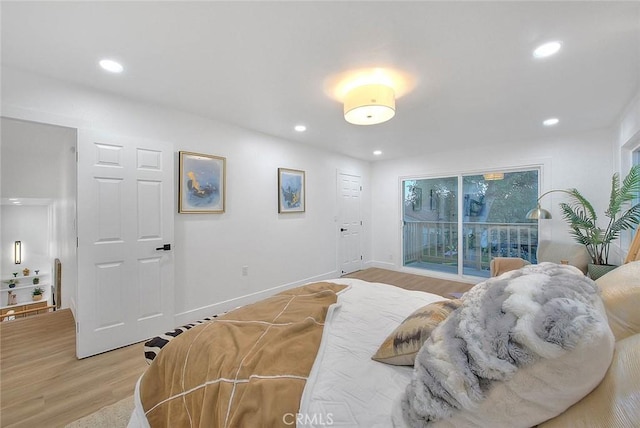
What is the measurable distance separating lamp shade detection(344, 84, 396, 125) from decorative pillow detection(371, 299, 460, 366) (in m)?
1.67

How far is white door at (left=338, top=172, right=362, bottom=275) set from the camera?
16.5 ft

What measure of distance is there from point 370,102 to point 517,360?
1.96 metres

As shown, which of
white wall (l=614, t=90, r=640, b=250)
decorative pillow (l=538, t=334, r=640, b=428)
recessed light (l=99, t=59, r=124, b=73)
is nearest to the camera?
decorative pillow (l=538, t=334, r=640, b=428)

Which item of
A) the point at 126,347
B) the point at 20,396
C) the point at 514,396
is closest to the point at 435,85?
the point at 514,396

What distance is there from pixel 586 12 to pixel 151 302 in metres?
4.00

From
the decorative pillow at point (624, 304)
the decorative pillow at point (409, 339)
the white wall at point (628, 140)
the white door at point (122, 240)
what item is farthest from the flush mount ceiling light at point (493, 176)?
the white door at point (122, 240)

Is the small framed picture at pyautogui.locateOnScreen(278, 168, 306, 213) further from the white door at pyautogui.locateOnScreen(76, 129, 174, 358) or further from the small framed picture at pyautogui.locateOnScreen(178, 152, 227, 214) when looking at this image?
the white door at pyautogui.locateOnScreen(76, 129, 174, 358)

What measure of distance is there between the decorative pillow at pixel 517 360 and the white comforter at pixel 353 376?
96 millimetres

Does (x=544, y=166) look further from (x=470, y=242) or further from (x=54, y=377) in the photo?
(x=54, y=377)

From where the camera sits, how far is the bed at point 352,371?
0.66 m

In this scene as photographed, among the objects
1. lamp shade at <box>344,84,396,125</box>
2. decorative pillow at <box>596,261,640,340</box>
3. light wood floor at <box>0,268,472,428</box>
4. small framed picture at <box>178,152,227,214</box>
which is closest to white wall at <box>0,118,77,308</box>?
light wood floor at <box>0,268,472,428</box>

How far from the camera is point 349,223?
17.1ft

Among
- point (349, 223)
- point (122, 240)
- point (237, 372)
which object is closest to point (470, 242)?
point (349, 223)

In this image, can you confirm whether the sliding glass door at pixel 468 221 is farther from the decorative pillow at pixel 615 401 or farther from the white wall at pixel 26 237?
the white wall at pixel 26 237
